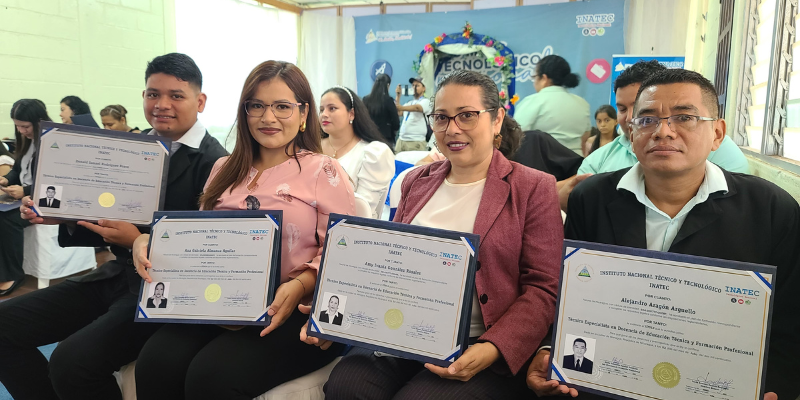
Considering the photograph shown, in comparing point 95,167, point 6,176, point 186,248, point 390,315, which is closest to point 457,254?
point 390,315

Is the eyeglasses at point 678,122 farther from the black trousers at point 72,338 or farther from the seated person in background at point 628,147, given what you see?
the black trousers at point 72,338

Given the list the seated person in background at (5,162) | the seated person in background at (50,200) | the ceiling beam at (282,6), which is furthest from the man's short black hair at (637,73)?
the ceiling beam at (282,6)

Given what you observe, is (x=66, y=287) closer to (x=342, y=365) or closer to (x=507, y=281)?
(x=342, y=365)

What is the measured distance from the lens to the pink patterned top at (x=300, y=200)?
1.76 meters

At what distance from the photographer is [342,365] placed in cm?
151

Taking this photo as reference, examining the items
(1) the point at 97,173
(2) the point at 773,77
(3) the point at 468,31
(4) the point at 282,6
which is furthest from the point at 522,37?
(1) the point at 97,173

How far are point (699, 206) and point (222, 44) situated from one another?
7.40 metres

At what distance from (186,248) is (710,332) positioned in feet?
4.76

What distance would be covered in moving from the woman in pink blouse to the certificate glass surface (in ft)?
0.74

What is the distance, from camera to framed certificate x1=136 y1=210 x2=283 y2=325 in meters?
1.54

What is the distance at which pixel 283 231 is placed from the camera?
5.80 feet

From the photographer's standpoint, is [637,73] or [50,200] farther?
[637,73]
